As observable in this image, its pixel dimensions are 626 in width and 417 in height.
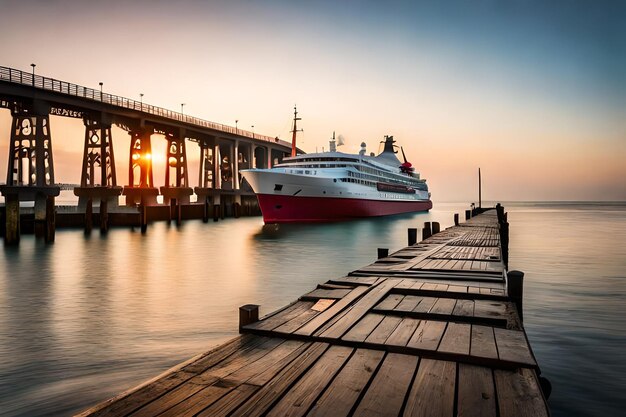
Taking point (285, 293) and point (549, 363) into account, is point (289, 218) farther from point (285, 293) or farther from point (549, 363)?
point (549, 363)

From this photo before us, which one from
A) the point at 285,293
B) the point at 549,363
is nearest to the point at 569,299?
the point at 549,363

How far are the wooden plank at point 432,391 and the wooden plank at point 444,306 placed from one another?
180cm

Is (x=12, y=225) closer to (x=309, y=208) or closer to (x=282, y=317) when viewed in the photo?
(x=309, y=208)

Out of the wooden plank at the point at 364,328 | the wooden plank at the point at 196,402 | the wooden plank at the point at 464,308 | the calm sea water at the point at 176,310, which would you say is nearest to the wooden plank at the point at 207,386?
the wooden plank at the point at 196,402

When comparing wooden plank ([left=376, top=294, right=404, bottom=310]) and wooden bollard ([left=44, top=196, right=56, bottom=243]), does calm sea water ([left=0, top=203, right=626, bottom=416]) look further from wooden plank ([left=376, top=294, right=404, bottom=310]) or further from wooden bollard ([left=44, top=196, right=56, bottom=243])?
wooden plank ([left=376, top=294, right=404, bottom=310])

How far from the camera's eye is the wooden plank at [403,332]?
4520 millimetres

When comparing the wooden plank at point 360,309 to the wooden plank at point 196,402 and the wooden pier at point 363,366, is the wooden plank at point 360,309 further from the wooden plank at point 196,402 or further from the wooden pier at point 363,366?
the wooden plank at point 196,402

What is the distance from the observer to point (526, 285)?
595 inches

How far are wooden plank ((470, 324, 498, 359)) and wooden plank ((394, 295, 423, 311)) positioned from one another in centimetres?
110

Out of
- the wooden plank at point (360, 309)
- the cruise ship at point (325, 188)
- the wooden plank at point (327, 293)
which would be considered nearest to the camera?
the wooden plank at point (360, 309)

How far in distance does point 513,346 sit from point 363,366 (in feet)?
5.91

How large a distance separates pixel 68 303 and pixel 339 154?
40.8 meters

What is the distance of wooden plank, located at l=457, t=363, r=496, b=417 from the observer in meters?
3.19

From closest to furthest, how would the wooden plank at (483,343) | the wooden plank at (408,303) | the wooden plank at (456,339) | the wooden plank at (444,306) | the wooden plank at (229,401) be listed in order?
the wooden plank at (229,401) < the wooden plank at (483,343) < the wooden plank at (456,339) < the wooden plank at (444,306) < the wooden plank at (408,303)
